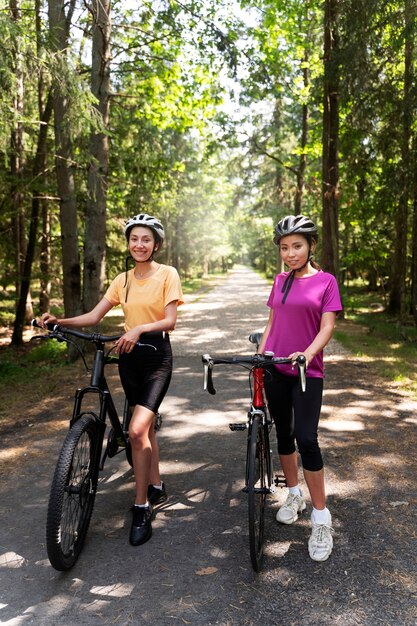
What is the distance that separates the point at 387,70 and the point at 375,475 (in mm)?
11045

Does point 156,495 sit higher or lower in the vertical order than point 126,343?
lower

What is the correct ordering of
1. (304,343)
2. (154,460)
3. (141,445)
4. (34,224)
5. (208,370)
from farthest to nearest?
(34,224), (154,460), (141,445), (304,343), (208,370)

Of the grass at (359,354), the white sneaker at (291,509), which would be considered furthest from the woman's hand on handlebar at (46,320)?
the grass at (359,354)

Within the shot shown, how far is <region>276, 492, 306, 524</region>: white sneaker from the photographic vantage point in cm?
353

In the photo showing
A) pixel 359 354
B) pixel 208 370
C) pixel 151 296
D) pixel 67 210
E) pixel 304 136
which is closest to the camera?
pixel 208 370

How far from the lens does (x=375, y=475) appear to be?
4.36m

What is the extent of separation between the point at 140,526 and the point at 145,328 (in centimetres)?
140

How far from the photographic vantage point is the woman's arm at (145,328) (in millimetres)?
3188

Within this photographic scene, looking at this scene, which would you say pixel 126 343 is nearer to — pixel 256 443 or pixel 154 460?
pixel 256 443

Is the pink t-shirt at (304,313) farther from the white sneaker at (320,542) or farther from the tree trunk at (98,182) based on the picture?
the tree trunk at (98,182)

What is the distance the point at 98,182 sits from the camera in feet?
30.6

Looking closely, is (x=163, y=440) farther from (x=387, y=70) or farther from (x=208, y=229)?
(x=208, y=229)

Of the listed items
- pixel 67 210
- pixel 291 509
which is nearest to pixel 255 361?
pixel 291 509

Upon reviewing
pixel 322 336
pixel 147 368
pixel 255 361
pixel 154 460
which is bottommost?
pixel 154 460
